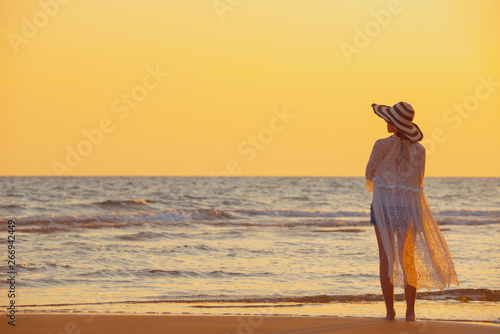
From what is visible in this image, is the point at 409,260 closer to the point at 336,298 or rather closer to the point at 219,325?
the point at 219,325

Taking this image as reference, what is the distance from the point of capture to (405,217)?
5582 millimetres

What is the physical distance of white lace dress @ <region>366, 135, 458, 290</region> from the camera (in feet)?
18.2

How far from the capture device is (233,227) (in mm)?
21281

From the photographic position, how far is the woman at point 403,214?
5543mm

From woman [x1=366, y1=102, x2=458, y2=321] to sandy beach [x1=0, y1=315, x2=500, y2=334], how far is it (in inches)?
13.6

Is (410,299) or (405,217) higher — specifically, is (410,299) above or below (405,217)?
below

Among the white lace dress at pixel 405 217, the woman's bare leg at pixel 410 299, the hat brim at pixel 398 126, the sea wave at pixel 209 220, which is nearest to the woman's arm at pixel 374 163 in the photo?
the white lace dress at pixel 405 217

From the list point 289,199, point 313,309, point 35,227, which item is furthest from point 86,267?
point 289,199

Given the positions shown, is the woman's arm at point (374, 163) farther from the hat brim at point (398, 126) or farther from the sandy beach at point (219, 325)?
the sandy beach at point (219, 325)

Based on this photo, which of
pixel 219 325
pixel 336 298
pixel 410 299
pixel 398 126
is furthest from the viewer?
pixel 336 298

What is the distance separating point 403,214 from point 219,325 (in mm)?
1811

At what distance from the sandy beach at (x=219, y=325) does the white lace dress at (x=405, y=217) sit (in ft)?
1.26

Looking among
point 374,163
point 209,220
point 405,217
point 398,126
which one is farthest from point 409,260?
point 209,220

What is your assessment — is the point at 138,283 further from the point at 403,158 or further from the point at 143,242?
the point at 143,242
